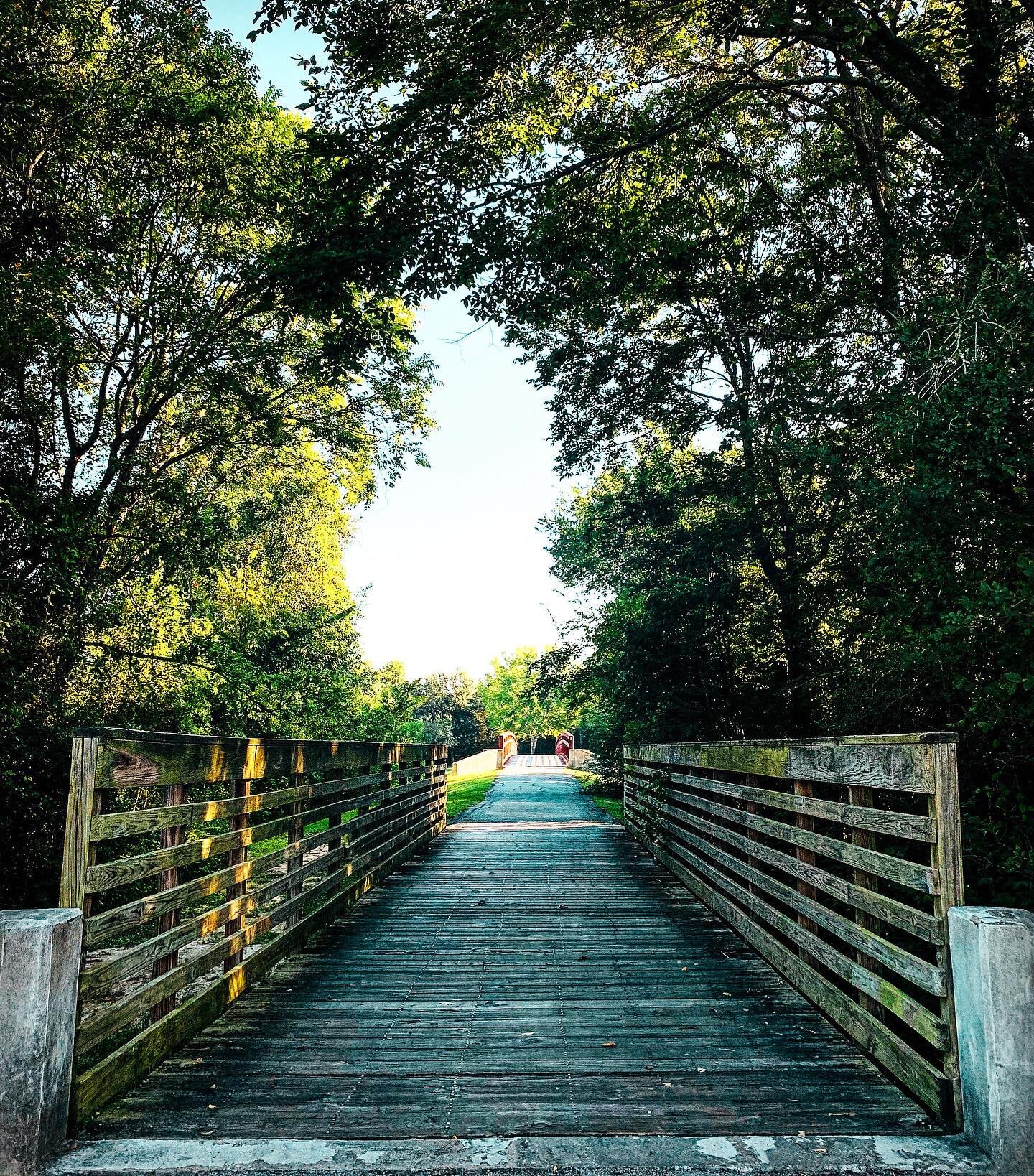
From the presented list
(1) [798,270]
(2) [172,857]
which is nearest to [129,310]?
(1) [798,270]

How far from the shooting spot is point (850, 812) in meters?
3.79

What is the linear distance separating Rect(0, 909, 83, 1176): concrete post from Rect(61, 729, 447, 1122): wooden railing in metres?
0.10

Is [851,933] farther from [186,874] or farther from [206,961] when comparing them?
[186,874]

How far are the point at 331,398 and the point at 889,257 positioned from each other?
34.2 feet

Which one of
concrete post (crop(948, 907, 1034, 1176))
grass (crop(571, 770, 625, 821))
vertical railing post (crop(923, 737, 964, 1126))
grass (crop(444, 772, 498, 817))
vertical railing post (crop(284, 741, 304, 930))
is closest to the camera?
concrete post (crop(948, 907, 1034, 1176))

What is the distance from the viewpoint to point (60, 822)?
9812 millimetres

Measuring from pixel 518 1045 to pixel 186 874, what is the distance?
237 cm

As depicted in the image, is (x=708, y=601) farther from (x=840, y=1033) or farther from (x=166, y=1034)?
(x=166, y=1034)

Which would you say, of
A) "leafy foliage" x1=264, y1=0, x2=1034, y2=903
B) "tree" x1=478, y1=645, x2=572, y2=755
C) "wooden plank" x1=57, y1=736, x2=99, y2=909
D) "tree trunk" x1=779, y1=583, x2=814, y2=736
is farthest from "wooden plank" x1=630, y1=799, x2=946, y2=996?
"tree" x1=478, y1=645, x2=572, y2=755

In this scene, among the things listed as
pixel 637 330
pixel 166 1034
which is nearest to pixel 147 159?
pixel 637 330

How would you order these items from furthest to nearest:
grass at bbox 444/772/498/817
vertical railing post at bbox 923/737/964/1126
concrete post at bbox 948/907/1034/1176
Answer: grass at bbox 444/772/498/817 < vertical railing post at bbox 923/737/964/1126 < concrete post at bbox 948/907/1034/1176

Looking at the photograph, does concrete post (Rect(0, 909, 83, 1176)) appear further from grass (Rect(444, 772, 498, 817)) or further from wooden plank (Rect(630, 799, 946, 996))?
grass (Rect(444, 772, 498, 817))

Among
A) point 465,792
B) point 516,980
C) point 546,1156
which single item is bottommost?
point 465,792

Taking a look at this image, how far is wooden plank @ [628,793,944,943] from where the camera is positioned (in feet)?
9.97
